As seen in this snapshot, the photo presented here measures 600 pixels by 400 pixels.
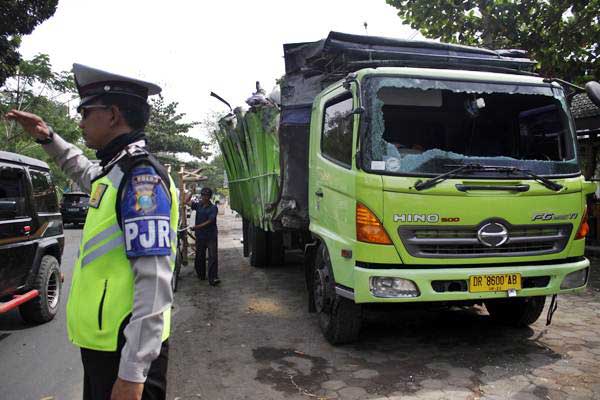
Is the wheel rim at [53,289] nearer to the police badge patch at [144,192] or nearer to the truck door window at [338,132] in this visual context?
the truck door window at [338,132]

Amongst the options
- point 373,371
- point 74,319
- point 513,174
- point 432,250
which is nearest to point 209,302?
point 373,371

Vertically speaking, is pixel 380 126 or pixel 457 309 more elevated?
pixel 380 126

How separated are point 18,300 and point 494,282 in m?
4.29

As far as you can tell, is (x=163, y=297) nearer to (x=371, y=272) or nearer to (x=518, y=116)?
(x=371, y=272)

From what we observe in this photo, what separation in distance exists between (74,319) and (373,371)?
2793mm

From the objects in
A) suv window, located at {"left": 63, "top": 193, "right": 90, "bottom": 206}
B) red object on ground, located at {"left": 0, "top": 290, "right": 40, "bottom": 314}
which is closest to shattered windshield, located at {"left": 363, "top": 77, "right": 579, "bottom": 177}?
red object on ground, located at {"left": 0, "top": 290, "right": 40, "bottom": 314}

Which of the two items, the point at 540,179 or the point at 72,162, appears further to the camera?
the point at 540,179

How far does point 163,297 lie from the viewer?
161cm

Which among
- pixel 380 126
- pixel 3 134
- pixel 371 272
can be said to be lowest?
pixel 371 272

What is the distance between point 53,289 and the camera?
5.88m

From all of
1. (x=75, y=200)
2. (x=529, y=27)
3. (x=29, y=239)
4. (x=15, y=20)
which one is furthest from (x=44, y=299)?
(x=75, y=200)

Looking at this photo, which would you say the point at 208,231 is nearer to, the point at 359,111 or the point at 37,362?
the point at 37,362

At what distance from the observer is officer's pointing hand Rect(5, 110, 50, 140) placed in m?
1.97

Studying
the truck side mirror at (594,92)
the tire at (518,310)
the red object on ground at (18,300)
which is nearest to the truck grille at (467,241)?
the tire at (518,310)
